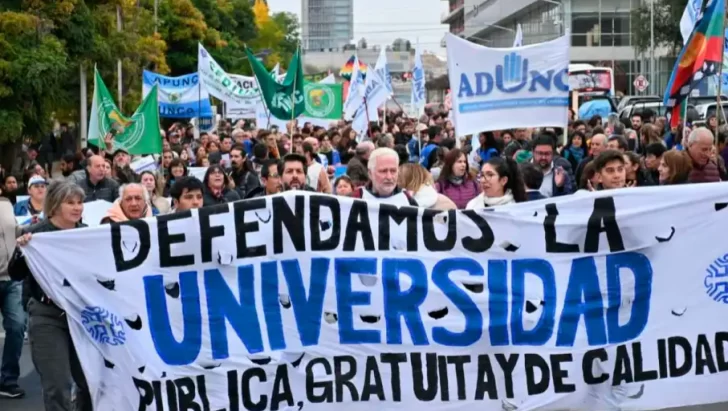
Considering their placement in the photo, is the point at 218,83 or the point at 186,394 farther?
the point at 218,83

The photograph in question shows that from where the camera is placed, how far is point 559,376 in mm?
7117

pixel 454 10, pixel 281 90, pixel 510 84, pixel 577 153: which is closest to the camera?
pixel 510 84

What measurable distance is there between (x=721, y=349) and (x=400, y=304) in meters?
1.72

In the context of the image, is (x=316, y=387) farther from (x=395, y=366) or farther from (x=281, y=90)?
(x=281, y=90)

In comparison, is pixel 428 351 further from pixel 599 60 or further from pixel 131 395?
pixel 599 60

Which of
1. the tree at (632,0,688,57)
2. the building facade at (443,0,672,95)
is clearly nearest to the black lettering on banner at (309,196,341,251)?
the tree at (632,0,688,57)

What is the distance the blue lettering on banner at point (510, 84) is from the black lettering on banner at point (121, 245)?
5116 millimetres

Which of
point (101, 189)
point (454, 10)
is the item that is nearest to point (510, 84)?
point (101, 189)

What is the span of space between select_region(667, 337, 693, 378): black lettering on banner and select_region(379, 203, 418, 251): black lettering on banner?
1.44 m

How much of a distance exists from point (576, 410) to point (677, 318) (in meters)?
0.74

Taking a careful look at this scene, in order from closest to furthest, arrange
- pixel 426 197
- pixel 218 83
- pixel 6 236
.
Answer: pixel 426 197 → pixel 6 236 → pixel 218 83

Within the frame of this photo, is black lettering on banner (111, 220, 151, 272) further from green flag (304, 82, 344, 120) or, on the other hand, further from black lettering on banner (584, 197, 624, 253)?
green flag (304, 82, 344, 120)

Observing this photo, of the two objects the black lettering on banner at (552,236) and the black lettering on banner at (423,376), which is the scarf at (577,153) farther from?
the black lettering on banner at (423,376)

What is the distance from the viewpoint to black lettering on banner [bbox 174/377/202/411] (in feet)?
22.7
